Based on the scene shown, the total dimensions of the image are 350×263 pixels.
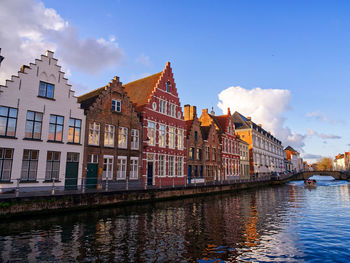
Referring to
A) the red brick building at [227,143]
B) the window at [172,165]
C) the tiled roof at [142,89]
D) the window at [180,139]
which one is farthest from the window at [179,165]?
the red brick building at [227,143]

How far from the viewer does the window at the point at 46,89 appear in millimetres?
21083

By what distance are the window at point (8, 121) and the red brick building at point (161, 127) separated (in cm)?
1378

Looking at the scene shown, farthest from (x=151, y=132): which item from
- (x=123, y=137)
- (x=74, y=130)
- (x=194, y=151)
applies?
(x=194, y=151)

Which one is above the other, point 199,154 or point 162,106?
point 162,106

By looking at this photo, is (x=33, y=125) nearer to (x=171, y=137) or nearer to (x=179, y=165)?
(x=171, y=137)

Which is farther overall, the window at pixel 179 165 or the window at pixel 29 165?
the window at pixel 179 165

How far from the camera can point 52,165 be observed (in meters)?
21.0

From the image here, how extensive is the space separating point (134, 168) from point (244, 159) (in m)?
39.9

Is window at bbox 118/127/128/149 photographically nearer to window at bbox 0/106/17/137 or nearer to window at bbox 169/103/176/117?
window at bbox 169/103/176/117

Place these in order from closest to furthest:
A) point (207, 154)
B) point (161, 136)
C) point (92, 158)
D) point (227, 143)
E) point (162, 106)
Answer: point (92, 158) → point (161, 136) → point (162, 106) → point (207, 154) → point (227, 143)

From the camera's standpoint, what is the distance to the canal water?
898 centimetres

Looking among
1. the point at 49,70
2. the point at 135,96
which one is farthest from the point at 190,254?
the point at 135,96

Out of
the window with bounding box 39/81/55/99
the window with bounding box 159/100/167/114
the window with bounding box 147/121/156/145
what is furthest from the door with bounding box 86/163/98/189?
the window with bounding box 159/100/167/114

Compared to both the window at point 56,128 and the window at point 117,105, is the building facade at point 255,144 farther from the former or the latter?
the window at point 56,128
